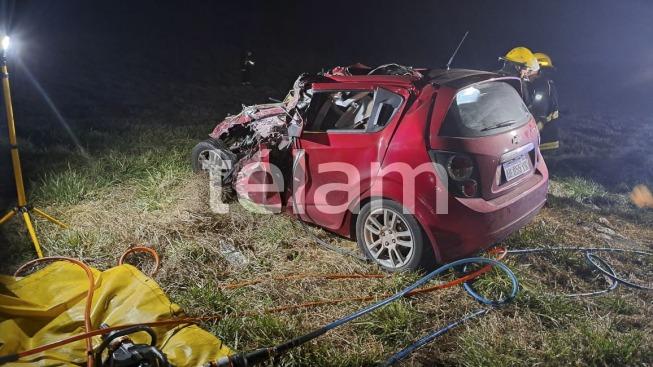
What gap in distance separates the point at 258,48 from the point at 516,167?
1174cm

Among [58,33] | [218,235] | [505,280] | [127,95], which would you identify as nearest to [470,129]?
[505,280]

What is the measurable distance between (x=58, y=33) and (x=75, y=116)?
250 inches

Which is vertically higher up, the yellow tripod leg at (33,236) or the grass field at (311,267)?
the yellow tripod leg at (33,236)

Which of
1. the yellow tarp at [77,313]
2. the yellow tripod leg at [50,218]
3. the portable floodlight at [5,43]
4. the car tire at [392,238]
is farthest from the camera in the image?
the yellow tripod leg at [50,218]

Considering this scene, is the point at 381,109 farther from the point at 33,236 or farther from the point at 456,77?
the point at 33,236

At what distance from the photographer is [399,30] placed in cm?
1694

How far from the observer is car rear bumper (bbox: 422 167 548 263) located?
3.16 metres

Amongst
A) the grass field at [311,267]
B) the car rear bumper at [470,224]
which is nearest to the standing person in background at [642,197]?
the grass field at [311,267]

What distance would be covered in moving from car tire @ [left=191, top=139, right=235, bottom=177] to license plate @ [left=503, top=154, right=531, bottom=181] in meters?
2.71

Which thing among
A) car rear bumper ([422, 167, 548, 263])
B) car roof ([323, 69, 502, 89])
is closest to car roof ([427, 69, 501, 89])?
car roof ([323, 69, 502, 89])

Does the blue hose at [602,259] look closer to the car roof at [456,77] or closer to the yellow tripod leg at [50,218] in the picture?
the car roof at [456,77]

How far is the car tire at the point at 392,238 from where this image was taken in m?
3.30

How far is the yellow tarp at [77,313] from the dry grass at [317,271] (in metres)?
0.28

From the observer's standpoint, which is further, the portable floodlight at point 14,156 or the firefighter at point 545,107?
the firefighter at point 545,107
